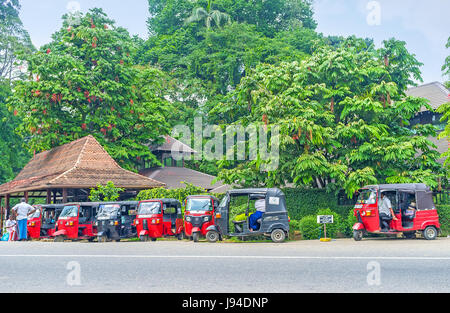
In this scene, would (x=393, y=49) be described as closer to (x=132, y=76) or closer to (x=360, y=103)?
(x=360, y=103)

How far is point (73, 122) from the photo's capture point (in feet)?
119

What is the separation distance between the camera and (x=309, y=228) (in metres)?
22.9

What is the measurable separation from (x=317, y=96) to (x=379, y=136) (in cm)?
401

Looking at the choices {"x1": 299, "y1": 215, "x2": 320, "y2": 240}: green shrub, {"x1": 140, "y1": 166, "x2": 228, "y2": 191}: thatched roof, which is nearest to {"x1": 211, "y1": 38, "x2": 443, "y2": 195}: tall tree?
{"x1": 299, "y1": 215, "x2": 320, "y2": 240}: green shrub

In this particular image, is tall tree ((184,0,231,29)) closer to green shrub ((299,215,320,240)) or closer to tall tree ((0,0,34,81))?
tall tree ((0,0,34,81))

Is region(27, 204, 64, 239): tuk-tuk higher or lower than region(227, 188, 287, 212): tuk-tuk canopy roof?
lower

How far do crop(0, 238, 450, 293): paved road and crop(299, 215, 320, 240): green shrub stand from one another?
906 centimetres

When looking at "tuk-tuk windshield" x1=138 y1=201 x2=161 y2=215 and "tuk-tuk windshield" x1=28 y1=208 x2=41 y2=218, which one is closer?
"tuk-tuk windshield" x1=138 y1=201 x2=161 y2=215

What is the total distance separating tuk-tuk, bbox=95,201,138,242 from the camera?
23.2 meters

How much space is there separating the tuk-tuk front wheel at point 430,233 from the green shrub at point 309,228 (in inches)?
176

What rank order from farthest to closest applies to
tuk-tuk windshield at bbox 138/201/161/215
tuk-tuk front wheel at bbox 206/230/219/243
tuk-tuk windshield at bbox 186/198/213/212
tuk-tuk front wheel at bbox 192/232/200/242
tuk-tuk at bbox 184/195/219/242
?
tuk-tuk windshield at bbox 138/201/161/215, tuk-tuk windshield at bbox 186/198/213/212, tuk-tuk at bbox 184/195/219/242, tuk-tuk front wheel at bbox 192/232/200/242, tuk-tuk front wheel at bbox 206/230/219/243

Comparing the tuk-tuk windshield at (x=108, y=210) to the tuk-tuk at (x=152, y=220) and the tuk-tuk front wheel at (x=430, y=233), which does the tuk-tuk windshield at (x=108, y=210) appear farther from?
the tuk-tuk front wheel at (x=430, y=233)

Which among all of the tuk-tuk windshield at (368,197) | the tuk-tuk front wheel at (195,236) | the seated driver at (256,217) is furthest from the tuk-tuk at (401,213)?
the tuk-tuk front wheel at (195,236)
